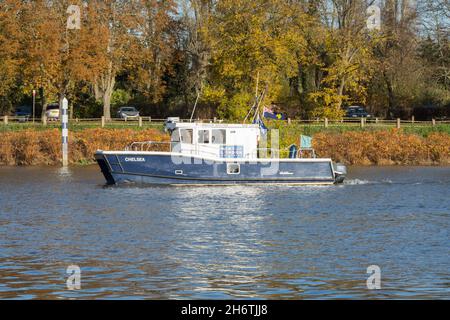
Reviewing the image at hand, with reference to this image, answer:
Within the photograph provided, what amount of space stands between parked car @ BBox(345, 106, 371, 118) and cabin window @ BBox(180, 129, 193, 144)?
45.9 meters

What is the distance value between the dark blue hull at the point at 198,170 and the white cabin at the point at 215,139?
1.78 feet

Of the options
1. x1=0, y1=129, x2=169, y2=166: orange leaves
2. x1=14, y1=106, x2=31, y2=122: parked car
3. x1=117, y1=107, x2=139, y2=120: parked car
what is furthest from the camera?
x1=14, y1=106, x2=31, y2=122: parked car

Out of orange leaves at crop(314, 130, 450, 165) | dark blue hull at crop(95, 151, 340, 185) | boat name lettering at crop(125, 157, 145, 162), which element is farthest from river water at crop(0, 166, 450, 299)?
orange leaves at crop(314, 130, 450, 165)

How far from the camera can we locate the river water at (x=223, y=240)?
24.8 metres

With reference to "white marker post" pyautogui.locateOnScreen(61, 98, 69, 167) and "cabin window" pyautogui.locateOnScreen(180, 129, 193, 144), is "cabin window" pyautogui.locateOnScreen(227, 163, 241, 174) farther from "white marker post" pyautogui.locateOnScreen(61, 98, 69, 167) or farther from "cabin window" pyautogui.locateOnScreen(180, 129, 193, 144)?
"white marker post" pyautogui.locateOnScreen(61, 98, 69, 167)

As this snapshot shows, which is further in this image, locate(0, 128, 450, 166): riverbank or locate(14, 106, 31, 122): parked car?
locate(14, 106, 31, 122): parked car

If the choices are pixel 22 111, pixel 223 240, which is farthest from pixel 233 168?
pixel 22 111

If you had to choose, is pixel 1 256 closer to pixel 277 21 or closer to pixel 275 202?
pixel 275 202

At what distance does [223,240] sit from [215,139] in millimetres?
18528

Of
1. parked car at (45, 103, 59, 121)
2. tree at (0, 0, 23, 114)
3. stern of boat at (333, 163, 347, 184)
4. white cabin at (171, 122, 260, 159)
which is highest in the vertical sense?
tree at (0, 0, 23, 114)

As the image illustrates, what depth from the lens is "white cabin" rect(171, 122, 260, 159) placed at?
166 feet

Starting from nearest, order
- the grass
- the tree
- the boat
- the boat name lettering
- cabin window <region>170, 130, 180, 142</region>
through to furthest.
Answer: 1. the boat name lettering
2. the boat
3. cabin window <region>170, 130, 180, 142</region>
4. the grass
5. the tree

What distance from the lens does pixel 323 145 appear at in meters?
73.8

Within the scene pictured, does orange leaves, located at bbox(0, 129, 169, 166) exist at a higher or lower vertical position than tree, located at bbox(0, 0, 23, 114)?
lower
